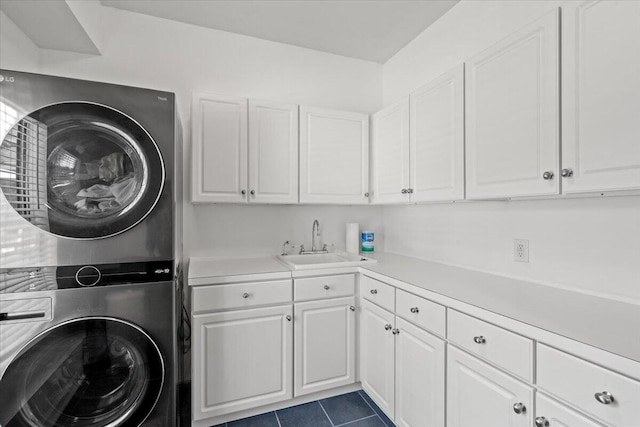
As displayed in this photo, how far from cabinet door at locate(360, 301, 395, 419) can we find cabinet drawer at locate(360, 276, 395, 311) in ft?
0.13

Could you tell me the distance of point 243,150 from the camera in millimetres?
1994

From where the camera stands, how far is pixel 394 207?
8.56 ft

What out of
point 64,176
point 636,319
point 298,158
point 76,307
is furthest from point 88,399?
point 636,319

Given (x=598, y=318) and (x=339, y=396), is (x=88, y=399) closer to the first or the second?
(x=339, y=396)

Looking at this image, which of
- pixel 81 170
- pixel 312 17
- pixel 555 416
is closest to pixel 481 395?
pixel 555 416

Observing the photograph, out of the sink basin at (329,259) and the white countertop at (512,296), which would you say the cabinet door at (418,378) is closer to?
the white countertop at (512,296)

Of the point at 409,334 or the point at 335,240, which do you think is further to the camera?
the point at 335,240

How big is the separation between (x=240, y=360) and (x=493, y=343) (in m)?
1.33

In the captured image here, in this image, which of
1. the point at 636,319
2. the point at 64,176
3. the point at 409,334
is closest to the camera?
the point at 636,319

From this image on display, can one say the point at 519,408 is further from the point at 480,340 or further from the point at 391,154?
the point at 391,154

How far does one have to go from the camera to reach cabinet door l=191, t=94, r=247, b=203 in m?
1.91

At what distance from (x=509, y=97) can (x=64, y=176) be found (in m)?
1.94

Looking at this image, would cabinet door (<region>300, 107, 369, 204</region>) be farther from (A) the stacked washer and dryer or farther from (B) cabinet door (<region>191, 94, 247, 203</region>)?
(A) the stacked washer and dryer

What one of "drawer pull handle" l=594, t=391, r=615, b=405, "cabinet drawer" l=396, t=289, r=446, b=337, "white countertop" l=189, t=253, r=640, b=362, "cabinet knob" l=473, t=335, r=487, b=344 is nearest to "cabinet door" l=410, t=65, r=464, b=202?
"white countertop" l=189, t=253, r=640, b=362
